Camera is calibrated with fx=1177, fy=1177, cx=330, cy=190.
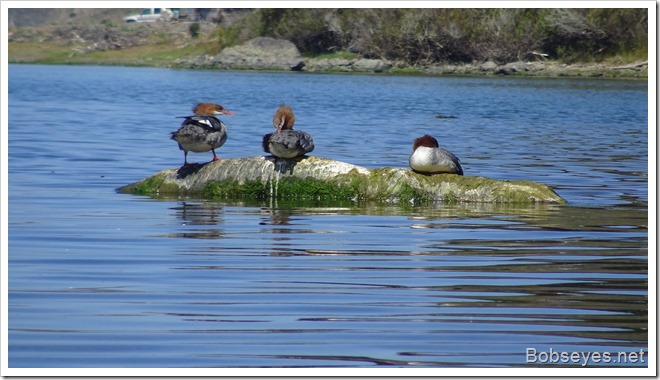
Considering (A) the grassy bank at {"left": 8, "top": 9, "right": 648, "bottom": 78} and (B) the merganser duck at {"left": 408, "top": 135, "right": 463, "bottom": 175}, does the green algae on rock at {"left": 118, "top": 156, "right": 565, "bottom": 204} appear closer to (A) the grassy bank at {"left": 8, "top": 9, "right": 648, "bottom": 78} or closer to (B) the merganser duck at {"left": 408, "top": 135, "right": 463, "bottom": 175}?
(B) the merganser duck at {"left": 408, "top": 135, "right": 463, "bottom": 175}

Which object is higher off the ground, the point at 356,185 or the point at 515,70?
the point at 515,70

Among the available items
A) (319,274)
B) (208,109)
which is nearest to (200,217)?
(208,109)

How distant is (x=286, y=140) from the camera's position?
37.8ft

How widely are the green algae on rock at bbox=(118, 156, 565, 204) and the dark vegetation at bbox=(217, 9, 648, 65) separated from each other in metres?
47.2

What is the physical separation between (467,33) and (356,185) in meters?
57.1

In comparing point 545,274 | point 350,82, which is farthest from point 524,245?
point 350,82

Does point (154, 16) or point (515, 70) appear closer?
point (515, 70)

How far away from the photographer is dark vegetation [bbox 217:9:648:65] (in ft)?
201

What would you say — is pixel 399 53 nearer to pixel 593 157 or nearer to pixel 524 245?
pixel 593 157

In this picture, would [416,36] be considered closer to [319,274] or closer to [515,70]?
[515,70]

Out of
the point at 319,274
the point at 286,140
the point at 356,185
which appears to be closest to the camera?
the point at 319,274

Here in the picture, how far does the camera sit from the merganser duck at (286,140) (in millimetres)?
11539

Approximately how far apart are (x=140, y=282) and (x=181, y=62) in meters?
73.8

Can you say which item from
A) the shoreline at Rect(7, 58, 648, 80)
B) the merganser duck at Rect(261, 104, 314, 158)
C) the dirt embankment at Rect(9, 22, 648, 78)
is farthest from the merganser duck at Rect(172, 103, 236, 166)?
the dirt embankment at Rect(9, 22, 648, 78)
